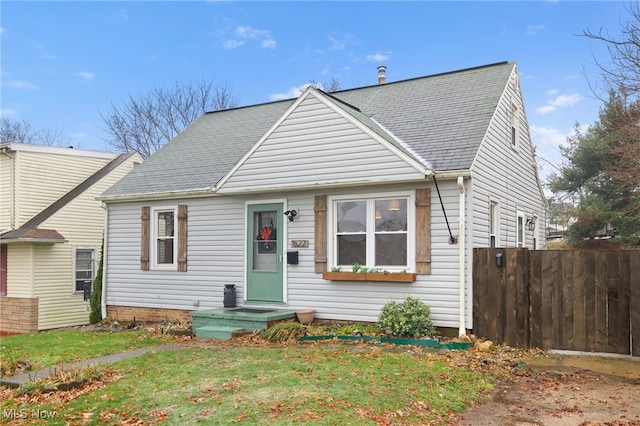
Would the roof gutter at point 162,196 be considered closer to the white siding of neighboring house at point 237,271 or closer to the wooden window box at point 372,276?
the white siding of neighboring house at point 237,271

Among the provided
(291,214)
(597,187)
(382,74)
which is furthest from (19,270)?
(597,187)

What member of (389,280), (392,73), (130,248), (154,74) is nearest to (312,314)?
(389,280)

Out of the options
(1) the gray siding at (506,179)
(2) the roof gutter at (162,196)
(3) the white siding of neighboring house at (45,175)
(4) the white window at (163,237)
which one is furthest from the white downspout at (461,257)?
(3) the white siding of neighboring house at (45,175)

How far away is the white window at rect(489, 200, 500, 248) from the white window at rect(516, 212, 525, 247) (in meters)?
1.77

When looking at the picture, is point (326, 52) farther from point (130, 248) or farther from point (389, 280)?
point (389, 280)

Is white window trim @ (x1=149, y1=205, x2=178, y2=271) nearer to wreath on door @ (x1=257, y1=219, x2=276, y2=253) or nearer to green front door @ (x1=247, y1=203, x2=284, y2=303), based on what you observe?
green front door @ (x1=247, y1=203, x2=284, y2=303)

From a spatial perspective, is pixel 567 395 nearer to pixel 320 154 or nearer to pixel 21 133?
pixel 320 154

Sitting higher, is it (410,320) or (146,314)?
(410,320)

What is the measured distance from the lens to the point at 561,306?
26.7 feet

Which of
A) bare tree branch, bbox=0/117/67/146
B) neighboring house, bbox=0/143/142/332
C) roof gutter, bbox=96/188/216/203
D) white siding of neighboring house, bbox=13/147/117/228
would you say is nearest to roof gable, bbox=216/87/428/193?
roof gutter, bbox=96/188/216/203

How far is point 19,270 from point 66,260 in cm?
132

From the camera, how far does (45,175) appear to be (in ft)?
55.2

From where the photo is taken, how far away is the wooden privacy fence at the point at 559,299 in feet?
25.3

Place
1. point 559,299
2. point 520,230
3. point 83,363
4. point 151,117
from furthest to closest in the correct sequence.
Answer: point 151,117, point 520,230, point 559,299, point 83,363
